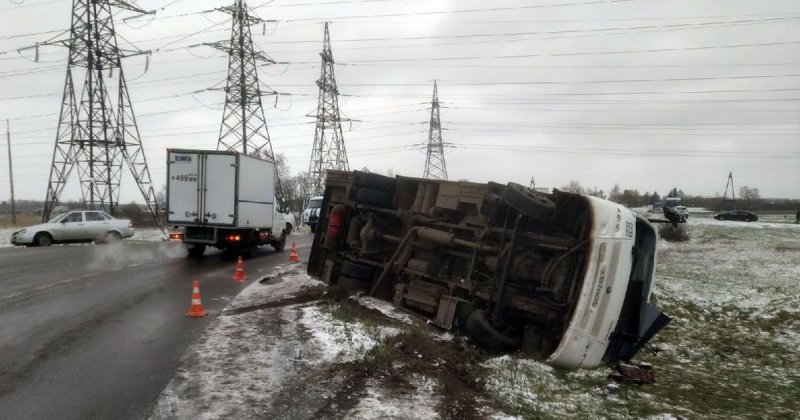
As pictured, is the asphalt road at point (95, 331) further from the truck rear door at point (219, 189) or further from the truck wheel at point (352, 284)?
the truck wheel at point (352, 284)

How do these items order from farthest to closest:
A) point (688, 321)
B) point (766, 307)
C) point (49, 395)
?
point (766, 307), point (688, 321), point (49, 395)

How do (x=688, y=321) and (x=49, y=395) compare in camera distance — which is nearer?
(x=49, y=395)

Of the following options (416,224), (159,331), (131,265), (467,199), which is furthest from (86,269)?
(467,199)

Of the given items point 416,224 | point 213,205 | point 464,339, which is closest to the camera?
point 464,339

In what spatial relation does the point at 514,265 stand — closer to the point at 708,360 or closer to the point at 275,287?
the point at 708,360

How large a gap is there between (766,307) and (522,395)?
10.6 meters

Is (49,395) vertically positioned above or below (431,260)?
below

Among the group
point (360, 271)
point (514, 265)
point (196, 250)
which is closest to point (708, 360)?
point (514, 265)

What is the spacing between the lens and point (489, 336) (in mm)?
6496

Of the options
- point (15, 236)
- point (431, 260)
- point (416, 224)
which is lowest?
point (15, 236)

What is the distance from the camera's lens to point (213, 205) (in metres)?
15.9

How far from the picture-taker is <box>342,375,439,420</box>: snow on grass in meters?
4.34

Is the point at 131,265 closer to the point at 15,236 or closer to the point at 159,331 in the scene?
the point at 159,331

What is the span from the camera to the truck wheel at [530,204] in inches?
254
